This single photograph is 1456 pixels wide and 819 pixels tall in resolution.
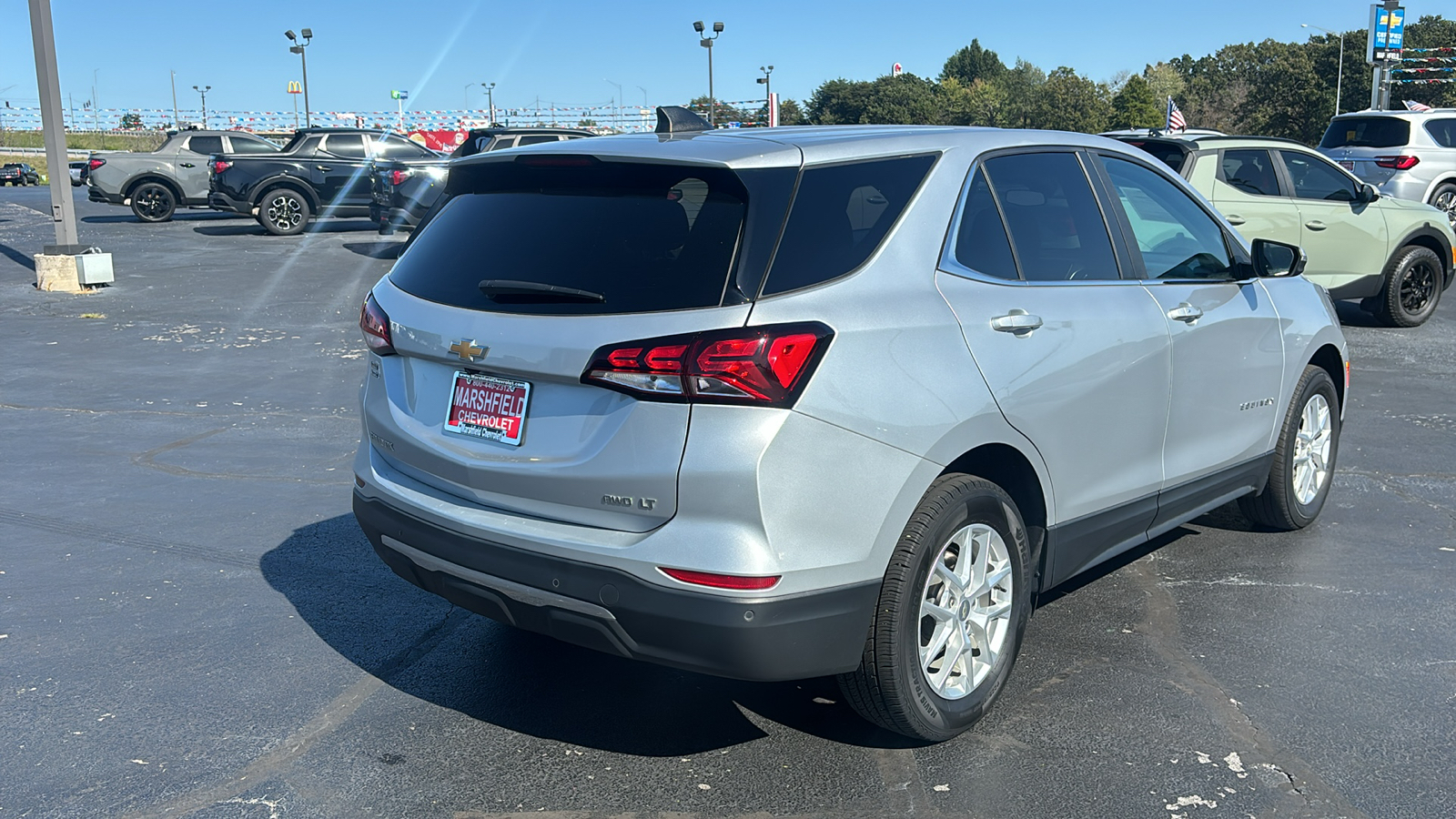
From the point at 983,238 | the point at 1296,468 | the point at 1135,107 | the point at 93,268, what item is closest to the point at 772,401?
the point at 983,238

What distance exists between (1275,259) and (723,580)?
3.27 m

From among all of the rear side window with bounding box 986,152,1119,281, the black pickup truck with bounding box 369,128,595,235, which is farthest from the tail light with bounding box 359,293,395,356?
the black pickup truck with bounding box 369,128,595,235

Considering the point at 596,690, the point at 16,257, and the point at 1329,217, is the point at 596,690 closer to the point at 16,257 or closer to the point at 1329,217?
the point at 1329,217

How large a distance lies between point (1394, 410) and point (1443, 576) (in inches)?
146

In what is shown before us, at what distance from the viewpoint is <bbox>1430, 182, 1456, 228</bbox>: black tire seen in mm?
17755

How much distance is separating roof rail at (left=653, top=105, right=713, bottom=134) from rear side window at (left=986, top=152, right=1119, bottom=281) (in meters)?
1.02

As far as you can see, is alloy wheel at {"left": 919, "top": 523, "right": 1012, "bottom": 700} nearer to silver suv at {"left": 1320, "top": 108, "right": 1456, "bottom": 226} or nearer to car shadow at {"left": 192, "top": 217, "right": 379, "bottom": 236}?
silver suv at {"left": 1320, "top": 108, "right": 1456, "bottom": 226}

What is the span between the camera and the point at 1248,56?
93.9 m

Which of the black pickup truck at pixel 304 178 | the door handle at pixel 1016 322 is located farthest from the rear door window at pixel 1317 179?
the black pickup truck at pixel 304 178

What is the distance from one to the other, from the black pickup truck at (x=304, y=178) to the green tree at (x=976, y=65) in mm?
153918

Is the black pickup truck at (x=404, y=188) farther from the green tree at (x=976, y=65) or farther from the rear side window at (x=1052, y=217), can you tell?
the green tree at (x=976, y=65)

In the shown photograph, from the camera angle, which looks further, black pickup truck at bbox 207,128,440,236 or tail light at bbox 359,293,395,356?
black pickup truck at bbox 207,128,440,236

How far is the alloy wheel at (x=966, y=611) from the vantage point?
3.42 meters

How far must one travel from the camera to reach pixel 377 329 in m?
3.68
